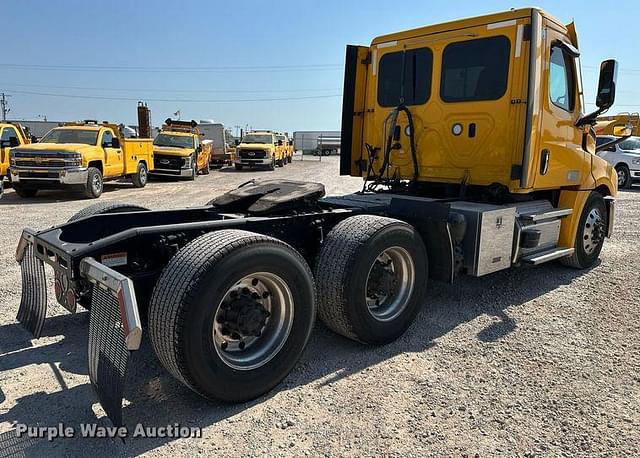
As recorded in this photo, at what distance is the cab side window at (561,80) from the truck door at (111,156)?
13.0 m

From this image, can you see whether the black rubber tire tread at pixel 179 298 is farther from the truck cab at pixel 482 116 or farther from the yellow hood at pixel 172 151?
the yellow hood at pixel 172 151

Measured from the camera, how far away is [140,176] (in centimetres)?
1748

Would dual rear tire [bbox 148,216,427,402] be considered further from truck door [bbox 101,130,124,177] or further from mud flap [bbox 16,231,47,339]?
truck door [bbox 101,130,124,177]

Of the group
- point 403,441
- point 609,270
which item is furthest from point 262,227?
point 609,270

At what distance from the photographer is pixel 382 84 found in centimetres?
618

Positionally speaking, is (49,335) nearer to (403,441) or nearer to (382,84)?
(403,441)

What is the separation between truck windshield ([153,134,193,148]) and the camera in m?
21.2

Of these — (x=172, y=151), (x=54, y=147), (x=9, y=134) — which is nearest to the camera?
(x=54, y=147)

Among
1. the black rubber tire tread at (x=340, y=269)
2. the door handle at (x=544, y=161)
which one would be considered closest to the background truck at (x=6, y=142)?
the black rubber tire tread at (x=340, y=269)

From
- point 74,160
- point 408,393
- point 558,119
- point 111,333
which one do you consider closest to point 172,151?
point 74,160

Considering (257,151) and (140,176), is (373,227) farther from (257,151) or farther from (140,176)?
(257,151)

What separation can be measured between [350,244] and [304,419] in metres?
1.38

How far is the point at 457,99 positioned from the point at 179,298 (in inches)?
159

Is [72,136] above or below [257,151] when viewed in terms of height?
above
